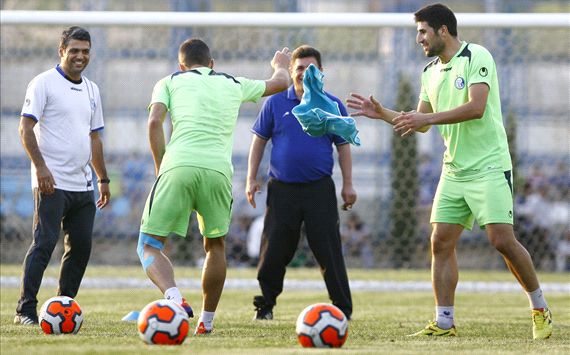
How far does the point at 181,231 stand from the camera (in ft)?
25.2

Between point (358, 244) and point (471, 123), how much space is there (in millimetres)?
8350

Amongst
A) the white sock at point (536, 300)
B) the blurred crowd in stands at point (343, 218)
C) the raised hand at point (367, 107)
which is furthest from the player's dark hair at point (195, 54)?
the blurred crowd in stands at point (343, 218)

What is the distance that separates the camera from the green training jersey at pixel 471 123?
776cm

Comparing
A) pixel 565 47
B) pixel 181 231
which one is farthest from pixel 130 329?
pixel 565 47

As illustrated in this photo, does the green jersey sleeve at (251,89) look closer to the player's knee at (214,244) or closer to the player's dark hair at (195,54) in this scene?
the player's dark hair at (195,54)

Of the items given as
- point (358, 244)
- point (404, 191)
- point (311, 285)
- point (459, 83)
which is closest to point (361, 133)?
point (404, 191)

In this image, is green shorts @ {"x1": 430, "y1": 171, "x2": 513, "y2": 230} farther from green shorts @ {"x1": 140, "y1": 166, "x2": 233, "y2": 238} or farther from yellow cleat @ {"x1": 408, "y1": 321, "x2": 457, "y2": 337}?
green shorts @ {"x1": 140, "y1": 166, "x2": 233, "y2": 238}

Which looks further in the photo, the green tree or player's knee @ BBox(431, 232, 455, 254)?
the green tree

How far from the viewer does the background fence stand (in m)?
15.0

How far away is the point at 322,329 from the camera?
6.45 metres

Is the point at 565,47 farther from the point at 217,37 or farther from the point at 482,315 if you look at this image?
the point at 482,315

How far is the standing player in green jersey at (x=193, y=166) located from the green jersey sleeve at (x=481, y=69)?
1.56 meters

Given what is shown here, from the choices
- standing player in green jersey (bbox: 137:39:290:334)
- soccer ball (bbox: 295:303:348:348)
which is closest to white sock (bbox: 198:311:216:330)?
standing player in green jersey (bbox: 137:39:290:334)

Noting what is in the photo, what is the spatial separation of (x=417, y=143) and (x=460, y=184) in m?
8.18
